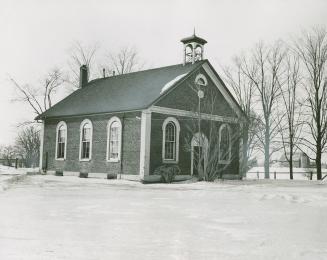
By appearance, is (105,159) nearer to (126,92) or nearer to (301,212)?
(126,92)

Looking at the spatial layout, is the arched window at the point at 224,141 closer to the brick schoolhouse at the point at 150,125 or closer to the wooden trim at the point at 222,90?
the brick schoolhouse at the point at 150,125

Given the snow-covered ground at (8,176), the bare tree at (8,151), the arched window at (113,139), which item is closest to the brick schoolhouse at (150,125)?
the arched window at (113,139)

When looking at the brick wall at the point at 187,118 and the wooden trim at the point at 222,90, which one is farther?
the wooden trim at the point at 222,90

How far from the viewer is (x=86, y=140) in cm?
2741

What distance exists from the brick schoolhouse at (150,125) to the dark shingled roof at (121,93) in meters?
0.08

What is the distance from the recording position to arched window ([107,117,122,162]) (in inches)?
989

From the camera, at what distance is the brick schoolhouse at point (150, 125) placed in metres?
23.9

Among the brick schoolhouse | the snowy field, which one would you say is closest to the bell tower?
the brick schoolhouse

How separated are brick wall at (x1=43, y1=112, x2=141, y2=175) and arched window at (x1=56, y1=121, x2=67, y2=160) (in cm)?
35

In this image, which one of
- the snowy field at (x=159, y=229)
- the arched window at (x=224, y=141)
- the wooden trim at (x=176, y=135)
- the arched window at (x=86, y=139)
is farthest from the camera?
the arched window at (x=224, y=141)

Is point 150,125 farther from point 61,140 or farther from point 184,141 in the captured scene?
point 61,140

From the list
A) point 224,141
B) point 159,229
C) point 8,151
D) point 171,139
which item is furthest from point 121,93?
point 8,151

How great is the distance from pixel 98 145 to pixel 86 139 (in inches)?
59.0

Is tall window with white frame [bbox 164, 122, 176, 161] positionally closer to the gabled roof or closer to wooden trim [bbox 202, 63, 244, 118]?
the gabled roof
